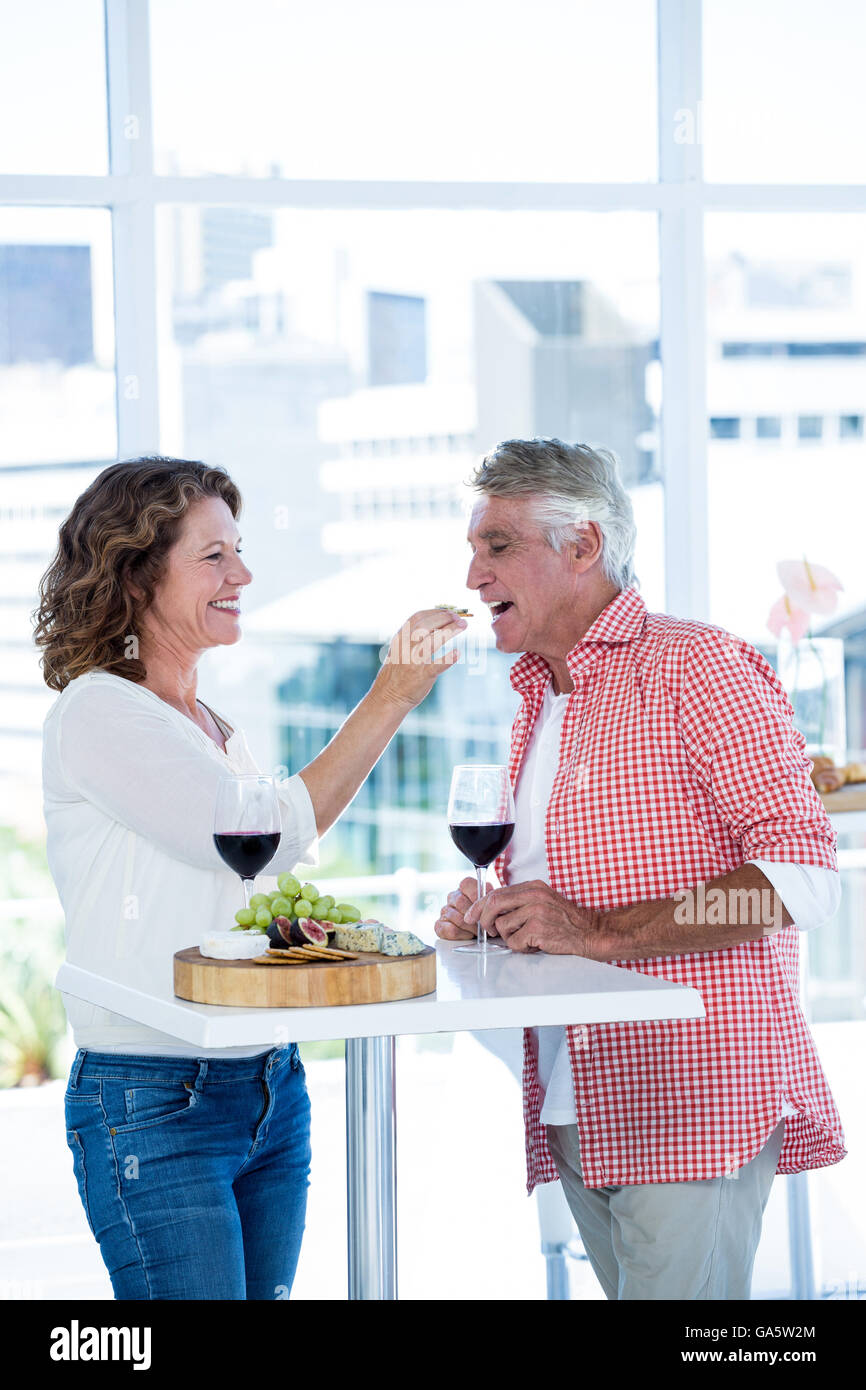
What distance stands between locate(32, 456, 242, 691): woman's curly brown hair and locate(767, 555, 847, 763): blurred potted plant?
1.74 m

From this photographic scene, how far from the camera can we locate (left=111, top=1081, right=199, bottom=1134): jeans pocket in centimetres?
194

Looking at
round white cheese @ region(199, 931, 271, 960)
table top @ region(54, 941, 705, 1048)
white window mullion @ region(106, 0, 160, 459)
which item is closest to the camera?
table top @ region(54, 941, 705, 1048)

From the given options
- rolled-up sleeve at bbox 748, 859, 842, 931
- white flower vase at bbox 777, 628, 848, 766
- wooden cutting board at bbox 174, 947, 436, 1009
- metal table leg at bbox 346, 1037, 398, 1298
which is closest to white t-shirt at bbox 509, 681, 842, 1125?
rolled-up sleeve at bbox 748, 859, 842, 931

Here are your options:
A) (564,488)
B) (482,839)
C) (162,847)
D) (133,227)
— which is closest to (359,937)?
(482,839)

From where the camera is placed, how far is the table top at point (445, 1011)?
59.8 inches

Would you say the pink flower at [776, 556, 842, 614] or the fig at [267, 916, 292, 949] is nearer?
the fig at [267, 916, 292, 949]

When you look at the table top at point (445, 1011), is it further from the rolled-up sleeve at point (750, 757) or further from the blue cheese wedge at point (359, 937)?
the rolled-up sleeve at point (750, 757)

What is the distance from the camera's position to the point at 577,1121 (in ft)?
6.81

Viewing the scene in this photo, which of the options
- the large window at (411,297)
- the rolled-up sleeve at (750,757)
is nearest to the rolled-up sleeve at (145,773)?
the rolled-up sleeve at (750,757)

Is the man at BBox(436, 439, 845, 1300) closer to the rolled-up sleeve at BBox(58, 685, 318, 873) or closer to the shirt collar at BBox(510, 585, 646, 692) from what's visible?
the shirt collar at BBox(510, 585, 646, 692)

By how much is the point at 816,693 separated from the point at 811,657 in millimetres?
106

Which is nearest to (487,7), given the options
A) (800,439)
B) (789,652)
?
(800,439)

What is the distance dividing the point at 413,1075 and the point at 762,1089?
2.45 meters

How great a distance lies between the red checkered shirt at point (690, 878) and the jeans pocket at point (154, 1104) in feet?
1.78
